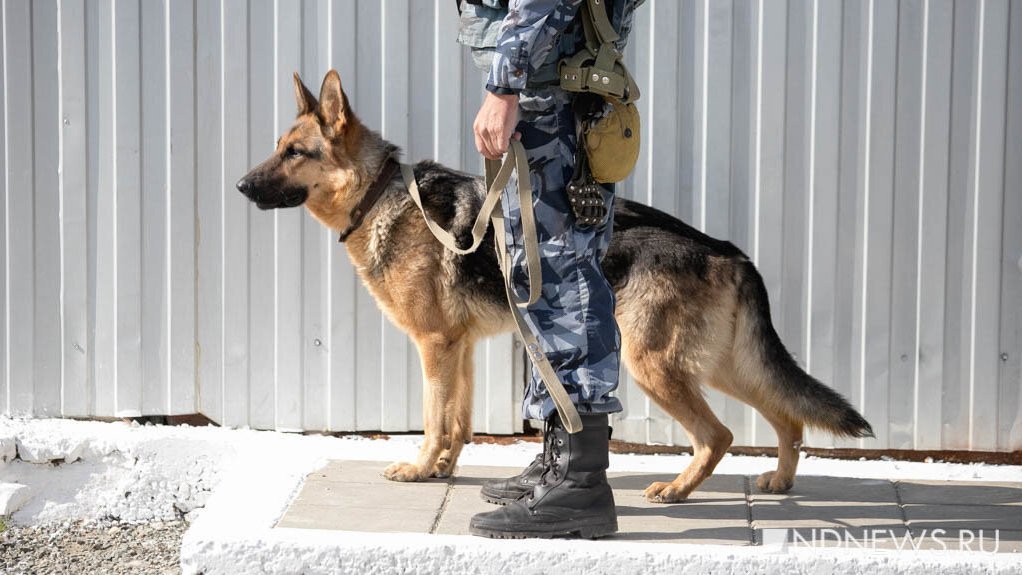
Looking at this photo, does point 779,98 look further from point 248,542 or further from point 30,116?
point 30,116

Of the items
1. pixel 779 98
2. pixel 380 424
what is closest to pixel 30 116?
pixel 380 424

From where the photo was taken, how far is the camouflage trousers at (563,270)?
348 centimetres

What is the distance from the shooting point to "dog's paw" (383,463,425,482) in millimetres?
4363

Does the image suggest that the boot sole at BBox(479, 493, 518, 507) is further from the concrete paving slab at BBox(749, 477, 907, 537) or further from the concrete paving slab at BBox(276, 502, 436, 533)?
the concrete paving slab at BBox(749, 477, 907, 537)

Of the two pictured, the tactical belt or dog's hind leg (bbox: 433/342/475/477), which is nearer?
the tactical belt

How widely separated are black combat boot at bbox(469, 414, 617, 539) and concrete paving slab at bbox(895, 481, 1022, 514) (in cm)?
134

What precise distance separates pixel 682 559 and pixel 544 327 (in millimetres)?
851

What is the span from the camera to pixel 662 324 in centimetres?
416

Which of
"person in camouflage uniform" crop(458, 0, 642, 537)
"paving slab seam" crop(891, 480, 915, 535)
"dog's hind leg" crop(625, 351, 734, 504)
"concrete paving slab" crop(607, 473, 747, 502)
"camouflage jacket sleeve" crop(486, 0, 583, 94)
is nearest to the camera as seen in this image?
"camouflage jacket sleeve" crop(486, 0, 583, 94)

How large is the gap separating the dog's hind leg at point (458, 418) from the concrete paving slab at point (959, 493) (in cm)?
175

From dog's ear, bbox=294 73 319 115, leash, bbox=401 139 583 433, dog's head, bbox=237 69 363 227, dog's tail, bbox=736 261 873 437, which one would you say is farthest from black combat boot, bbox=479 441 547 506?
dog's ear, bbox=294 73 319 115

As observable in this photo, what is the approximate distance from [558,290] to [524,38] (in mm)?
816

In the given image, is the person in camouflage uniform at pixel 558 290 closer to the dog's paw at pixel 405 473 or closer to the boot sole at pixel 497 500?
the boot sole at pixel 497 500

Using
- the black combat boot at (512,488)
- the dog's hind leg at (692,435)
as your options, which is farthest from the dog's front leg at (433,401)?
the dog's hind leg at (692,435)
